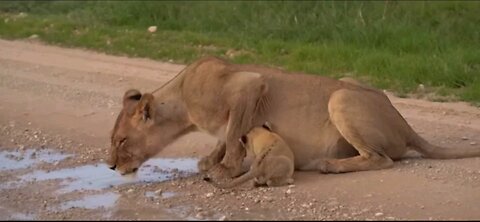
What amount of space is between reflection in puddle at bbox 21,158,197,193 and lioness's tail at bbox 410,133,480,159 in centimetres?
157

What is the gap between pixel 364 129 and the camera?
7.22 m

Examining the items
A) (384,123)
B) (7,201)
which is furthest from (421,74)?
(7,201)

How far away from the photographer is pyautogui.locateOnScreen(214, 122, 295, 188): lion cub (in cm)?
682

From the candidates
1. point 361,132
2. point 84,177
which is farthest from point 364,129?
point 84,177

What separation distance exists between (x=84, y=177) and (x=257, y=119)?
1.26 metres

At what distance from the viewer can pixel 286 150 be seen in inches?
277

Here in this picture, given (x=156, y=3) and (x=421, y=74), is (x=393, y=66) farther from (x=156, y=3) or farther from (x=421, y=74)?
(x=156, y=3)

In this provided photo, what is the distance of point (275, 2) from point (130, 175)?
27.0ft

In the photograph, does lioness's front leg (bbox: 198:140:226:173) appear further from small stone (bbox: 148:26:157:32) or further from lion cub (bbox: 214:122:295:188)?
small stone (bbox: 148:26:157:32)

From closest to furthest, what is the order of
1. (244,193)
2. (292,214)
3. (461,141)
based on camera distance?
(292,214), (244,193), (461,141)

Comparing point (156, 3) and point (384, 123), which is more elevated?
point (384, 123)

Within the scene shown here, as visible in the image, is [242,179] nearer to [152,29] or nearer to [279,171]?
[279,171]

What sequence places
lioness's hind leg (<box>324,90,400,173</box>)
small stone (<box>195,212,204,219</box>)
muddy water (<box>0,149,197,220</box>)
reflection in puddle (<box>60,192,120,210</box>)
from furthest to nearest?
lioness's hind leg (<box>324,90,400,173</box>) < muddy water (<box>0,149,197,220</box>) < reflection in puddle (<box>60,192,120,210</box>) < small stone (<box>195,212,204,219</box>)

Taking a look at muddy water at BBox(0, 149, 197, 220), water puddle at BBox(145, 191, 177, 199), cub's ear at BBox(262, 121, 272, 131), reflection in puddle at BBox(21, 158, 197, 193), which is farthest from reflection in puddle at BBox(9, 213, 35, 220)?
cub's ear at BBox(262, 121, 272, 131)
